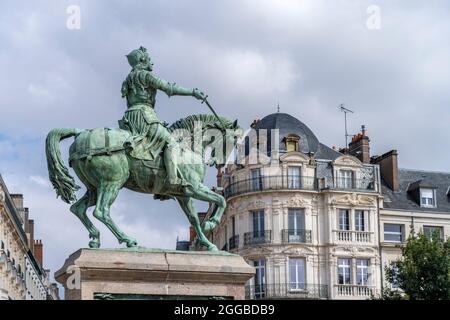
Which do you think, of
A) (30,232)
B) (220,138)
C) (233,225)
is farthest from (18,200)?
(220,138)

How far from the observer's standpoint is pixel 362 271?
199 feet

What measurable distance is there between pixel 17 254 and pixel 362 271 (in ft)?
81.6

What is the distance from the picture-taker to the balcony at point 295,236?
2351 inches

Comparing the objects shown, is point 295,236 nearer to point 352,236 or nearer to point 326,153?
point 352,236

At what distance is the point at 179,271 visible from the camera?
17.5m

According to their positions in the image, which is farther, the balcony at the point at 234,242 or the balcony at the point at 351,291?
the balcony at the point at 234,242

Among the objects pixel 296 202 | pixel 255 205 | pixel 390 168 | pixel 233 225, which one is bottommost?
pixel 233 225

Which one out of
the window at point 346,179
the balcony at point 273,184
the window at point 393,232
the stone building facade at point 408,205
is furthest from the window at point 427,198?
the balcony at point 273,184

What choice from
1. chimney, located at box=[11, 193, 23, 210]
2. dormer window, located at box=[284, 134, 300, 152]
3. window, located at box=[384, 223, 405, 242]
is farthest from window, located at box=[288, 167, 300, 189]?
chimney, located at box=[11, 193, 23, 210]

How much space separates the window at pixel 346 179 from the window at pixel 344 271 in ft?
14.3

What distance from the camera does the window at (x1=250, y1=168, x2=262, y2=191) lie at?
60.8m

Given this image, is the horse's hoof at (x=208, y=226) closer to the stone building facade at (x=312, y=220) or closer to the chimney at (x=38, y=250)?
the stone building facade at (x=312, y=220)

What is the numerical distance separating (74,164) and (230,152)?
3.04 meters
